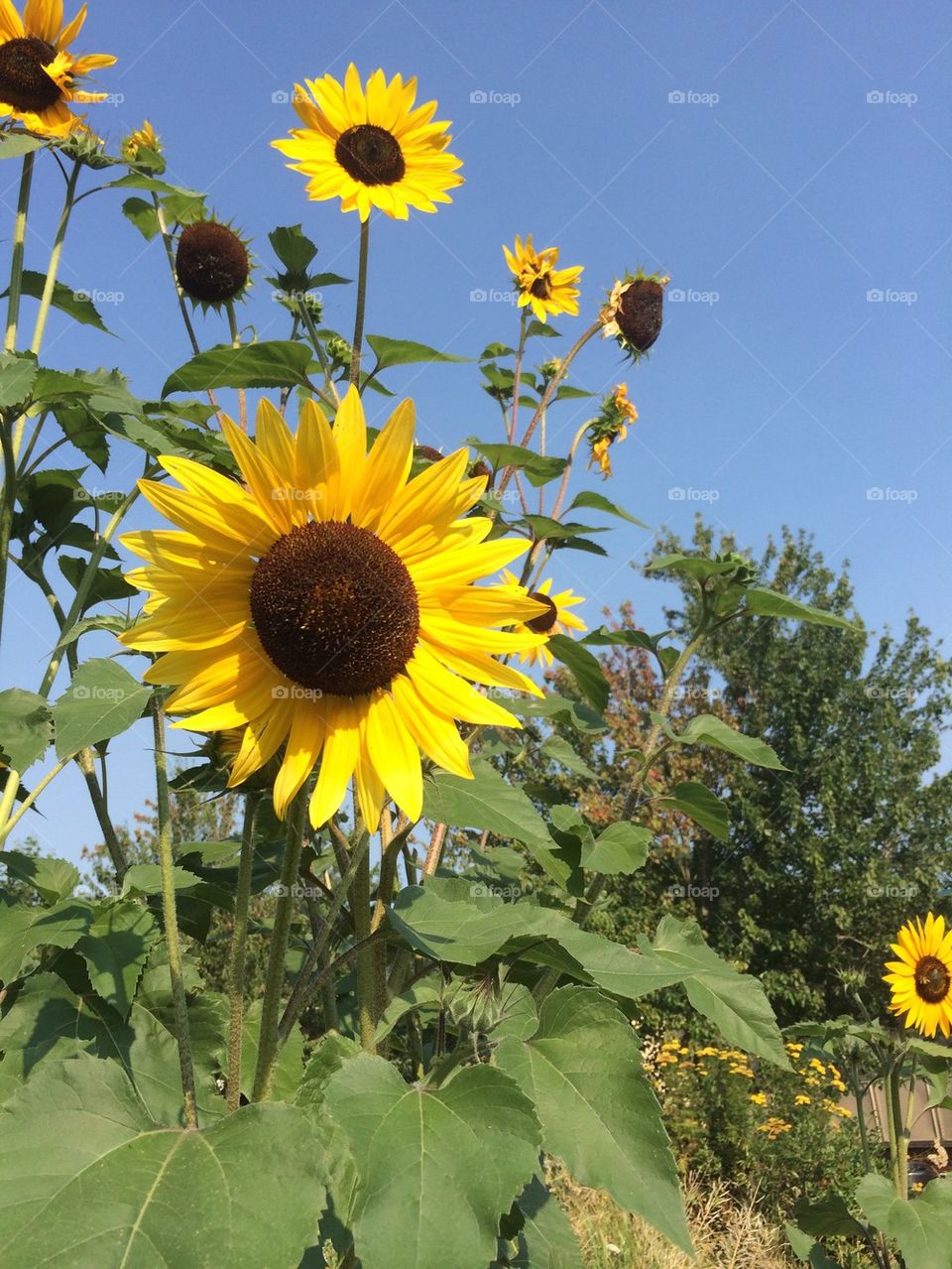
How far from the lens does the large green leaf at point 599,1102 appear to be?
4.36ft

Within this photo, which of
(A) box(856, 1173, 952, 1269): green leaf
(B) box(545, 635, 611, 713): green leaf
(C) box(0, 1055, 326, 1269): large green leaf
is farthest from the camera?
(A) box(856, 1173, 952, 1269): green leaf

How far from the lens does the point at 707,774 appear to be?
23.8 m

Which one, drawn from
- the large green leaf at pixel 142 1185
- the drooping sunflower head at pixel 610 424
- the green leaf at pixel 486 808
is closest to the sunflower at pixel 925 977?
the drooping sunflower head at pixel 610 424

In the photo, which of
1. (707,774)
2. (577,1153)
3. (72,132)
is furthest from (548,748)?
(707,774)

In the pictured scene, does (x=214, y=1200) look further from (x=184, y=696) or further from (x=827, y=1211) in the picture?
(x=827, y=1211)

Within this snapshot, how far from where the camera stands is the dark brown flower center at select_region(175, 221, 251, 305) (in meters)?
2.83

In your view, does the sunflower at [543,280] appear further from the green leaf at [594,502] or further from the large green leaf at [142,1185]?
the large green leaf at [142,1185]

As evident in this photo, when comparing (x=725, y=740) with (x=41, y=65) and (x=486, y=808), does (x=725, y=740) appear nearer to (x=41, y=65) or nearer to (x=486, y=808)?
(x=486, y=808)

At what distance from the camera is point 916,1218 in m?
3.85

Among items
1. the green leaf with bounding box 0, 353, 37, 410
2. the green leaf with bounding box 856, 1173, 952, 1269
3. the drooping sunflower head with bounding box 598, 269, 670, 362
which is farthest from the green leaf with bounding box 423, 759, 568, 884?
the green leaf with bounding box 856, 1173, 952, 1269

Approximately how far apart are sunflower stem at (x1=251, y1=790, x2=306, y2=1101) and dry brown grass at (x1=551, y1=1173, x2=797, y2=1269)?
424cm

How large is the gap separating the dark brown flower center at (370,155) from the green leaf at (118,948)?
1.79m

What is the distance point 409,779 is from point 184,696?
324 millimetres

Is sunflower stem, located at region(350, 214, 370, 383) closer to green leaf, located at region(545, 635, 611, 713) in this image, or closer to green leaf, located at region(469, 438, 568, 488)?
green leaf, located at region(469, 438, 568, 488)
